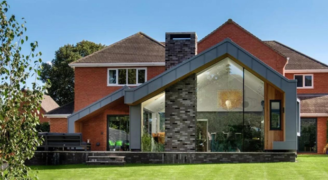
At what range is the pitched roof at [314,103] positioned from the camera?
110ft

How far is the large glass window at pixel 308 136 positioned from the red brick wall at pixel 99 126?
1199 cm

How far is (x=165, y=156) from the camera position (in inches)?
767

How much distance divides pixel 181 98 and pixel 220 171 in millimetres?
6242

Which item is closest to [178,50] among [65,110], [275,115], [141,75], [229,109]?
[229,109]

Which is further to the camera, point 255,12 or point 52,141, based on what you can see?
point 255,12

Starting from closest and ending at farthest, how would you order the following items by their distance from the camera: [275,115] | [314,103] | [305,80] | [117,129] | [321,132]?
[275,115], [117,129], [321,132], [314,103], [305,80]

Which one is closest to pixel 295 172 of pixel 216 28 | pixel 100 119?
pixel 100 119

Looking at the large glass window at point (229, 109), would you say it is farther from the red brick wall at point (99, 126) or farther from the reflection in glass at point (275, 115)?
the red brick wall at point (99, 126)

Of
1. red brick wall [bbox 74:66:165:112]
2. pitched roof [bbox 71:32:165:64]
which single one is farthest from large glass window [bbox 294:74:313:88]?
red brick wall [bbox 74:66:165:112]

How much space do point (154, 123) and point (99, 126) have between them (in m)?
8.90

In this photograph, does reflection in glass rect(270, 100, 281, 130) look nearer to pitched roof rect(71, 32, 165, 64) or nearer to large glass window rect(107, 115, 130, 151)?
large glass window rect(107, 115, 130, 151)

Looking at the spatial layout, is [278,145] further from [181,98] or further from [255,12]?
[255,12]

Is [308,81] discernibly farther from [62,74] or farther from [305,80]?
[62,74]

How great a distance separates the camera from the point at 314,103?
1362 inches
